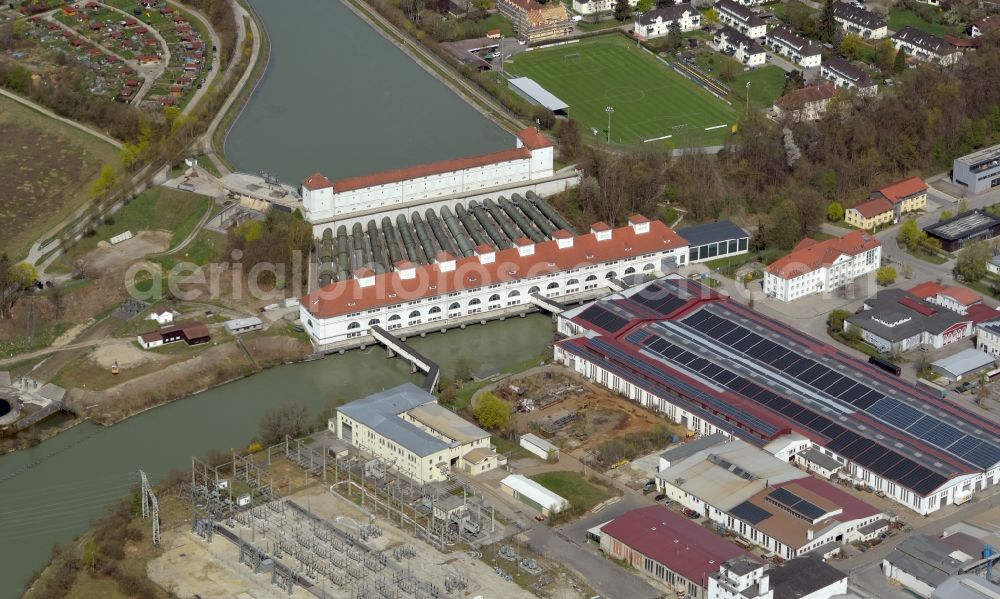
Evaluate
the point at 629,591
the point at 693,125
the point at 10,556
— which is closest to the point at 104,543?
the point at 10,556

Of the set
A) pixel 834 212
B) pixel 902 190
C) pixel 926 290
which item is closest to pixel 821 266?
pixel 926 290

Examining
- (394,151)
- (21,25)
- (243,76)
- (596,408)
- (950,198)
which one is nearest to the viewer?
(596,408)

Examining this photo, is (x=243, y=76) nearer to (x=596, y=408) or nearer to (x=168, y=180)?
(x=168, y=180)

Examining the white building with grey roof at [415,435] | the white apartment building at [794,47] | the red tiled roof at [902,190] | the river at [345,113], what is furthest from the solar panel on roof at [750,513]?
the white apartment building at [794,47]

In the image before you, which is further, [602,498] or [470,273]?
[470,273]

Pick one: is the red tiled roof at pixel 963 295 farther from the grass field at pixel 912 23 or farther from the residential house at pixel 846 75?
the grass field at pixel 912 23

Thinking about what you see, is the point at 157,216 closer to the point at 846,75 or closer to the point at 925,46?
the point at 846,75
